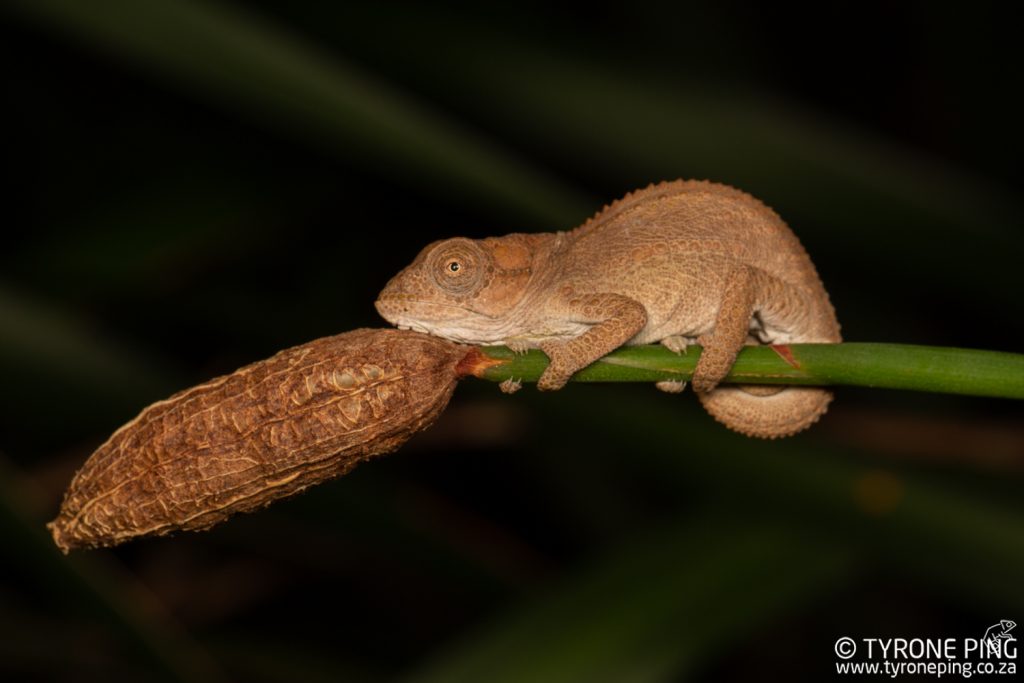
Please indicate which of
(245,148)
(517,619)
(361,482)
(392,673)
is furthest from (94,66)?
(517,619)

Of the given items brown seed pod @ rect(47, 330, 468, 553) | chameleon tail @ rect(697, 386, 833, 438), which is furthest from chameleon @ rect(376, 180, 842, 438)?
brown seed pod @ rect(47, 330, 468, 553)

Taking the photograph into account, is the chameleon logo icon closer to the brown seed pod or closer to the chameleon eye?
the chameleon eye

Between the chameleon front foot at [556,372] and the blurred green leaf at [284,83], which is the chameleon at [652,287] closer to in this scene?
the chameleon front foot at [556,372]

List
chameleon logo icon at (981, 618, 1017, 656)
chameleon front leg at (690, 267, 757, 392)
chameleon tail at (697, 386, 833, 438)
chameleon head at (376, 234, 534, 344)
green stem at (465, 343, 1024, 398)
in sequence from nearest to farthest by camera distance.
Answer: green stem at (465, 343, 1024, 398), chameleon front leg at (690, 267, 757, 392), chameleon head at (376, 234, 534, 344), chameleon tail at (697, 386, 833, 438), chameleon logo icon at (981, 618, 1017, 656)

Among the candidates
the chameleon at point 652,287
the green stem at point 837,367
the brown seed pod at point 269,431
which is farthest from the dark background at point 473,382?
the green stem at point 837,367

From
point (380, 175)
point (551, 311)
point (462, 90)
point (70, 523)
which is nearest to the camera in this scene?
point (70, 523)

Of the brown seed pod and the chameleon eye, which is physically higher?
the chameleon eye

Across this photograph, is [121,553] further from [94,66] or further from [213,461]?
[213,461]
